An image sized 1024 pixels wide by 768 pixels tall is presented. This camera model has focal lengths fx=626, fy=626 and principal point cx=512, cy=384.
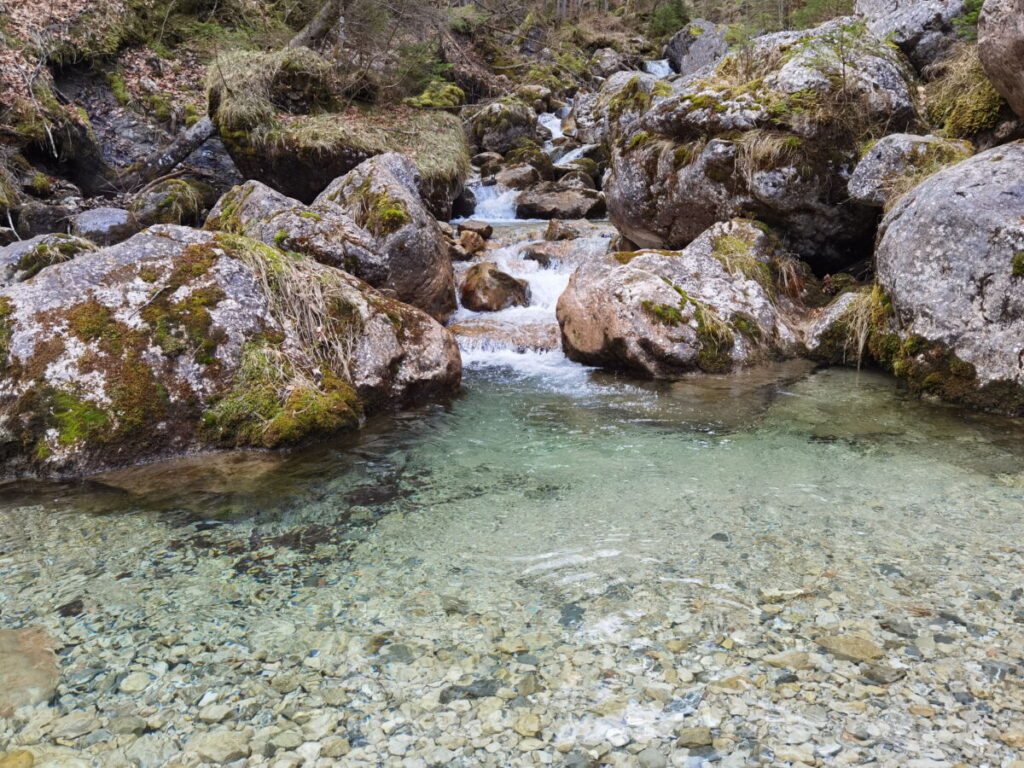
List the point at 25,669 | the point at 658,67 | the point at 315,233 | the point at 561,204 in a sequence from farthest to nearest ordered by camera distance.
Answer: the point at 658,67 < the point at 561,204 < the point at 315,233 < the point at 25,669

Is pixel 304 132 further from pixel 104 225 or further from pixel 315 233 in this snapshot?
pixel 315 233

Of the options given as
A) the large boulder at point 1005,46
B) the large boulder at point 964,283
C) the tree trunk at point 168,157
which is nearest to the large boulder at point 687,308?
the large boulder at point 964,283

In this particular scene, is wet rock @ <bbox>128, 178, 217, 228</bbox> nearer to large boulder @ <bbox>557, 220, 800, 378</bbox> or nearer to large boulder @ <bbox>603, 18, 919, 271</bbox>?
large boulder @ <bbox>557, 220, 800, 378</bbox>

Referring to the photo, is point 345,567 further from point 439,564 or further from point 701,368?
point 701,368

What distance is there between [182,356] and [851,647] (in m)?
4.90

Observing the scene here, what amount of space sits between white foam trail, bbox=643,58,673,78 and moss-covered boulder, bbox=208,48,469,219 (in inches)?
648

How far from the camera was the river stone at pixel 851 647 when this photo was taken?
235 cm

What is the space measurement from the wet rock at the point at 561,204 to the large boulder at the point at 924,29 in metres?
6.40

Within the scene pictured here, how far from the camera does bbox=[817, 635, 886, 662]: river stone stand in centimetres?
235

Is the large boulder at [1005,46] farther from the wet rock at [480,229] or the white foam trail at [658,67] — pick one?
the white foam trail at [658,67]

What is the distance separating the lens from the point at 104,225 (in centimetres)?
1024

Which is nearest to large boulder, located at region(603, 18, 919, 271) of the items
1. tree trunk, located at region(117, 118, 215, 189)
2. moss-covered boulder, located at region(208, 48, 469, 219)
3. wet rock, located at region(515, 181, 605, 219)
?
wet rock, located at region(515, 181, 605, 219)

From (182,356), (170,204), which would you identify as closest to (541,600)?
(182,356)

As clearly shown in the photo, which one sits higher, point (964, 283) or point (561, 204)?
point (561, 204)
